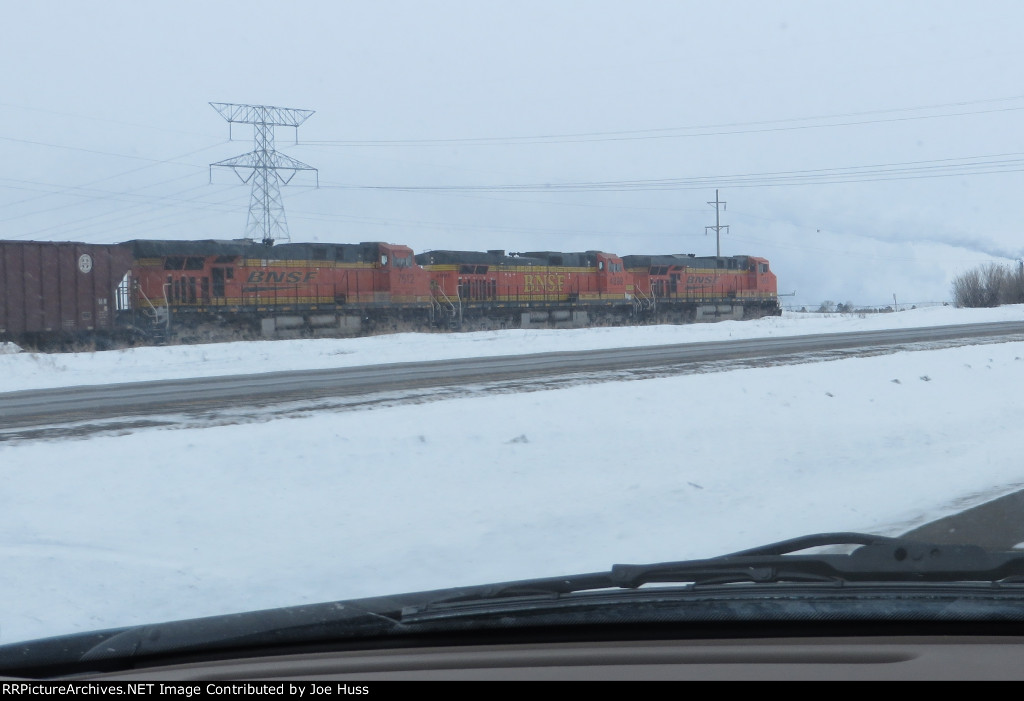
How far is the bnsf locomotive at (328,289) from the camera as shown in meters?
28.0

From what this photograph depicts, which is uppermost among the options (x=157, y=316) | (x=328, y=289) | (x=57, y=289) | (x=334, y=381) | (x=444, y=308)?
(x=328, y=289)

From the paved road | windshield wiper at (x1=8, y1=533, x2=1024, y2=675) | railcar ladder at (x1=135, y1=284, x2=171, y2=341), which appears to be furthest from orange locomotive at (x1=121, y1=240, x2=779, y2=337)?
windshield wiper at (x1=8, y1=533, x2=1024, y2=675)

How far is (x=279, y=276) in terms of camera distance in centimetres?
3375

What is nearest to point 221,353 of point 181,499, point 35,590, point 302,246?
point 302,246

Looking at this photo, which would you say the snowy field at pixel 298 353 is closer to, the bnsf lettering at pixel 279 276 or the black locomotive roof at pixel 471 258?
the bnsf lettering at pixel 279 276

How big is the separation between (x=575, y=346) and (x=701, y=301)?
22930 mm

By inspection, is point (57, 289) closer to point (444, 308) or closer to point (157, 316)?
point (157, 316)

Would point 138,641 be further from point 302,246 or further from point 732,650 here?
point 302,246

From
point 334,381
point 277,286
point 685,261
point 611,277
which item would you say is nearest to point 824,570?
point 334,381

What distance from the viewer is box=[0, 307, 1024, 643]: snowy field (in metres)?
5.66

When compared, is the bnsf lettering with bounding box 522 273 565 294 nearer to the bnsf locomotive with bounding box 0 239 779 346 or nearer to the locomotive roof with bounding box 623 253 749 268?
the bnsf locomotive with bounding box 0 239 779 346

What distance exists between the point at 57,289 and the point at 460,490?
24.2 meters

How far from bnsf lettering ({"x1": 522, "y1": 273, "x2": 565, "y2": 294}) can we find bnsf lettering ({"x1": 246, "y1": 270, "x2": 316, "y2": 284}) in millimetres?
10455

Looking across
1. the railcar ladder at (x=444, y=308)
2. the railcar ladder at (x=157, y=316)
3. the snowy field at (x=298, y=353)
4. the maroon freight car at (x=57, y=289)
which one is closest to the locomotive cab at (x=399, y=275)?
the railcar ladder at (x=444, y=308)
